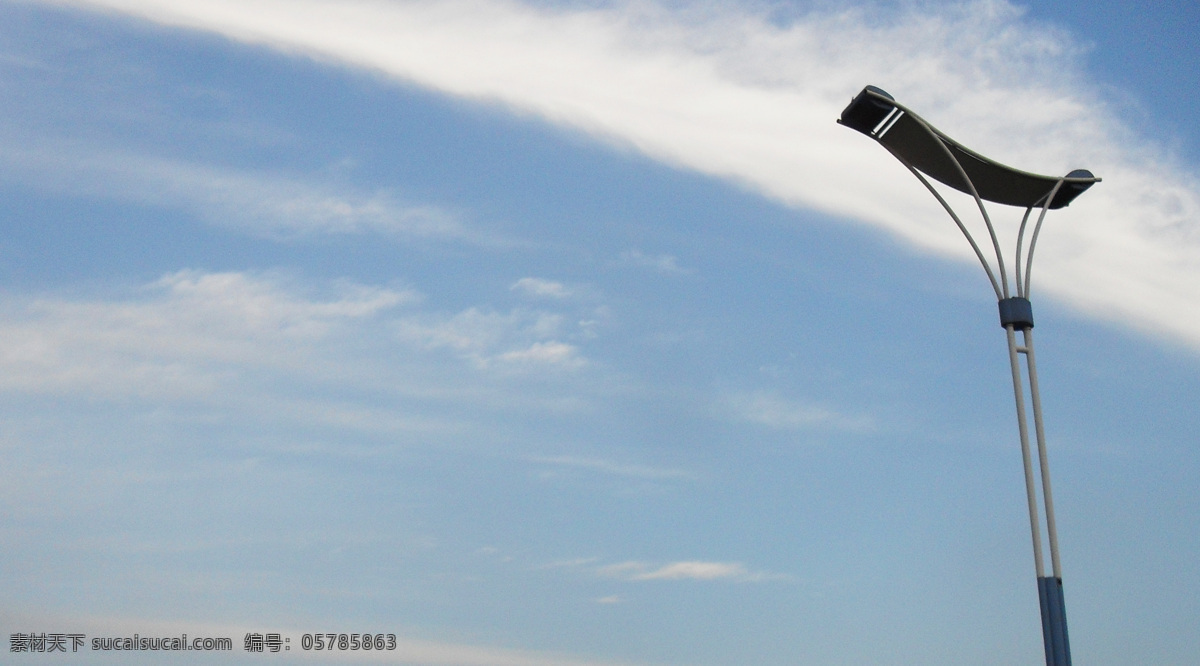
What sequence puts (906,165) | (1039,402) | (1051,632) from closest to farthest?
(1051,632) → (1039,402) → (906,165)

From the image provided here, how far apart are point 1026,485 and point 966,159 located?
6.43 m

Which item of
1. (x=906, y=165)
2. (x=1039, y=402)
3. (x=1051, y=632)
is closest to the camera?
(x=1051, y=632)

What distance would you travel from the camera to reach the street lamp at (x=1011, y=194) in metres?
20.3

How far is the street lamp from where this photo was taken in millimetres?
20328

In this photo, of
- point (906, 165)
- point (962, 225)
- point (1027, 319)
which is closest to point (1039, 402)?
point (1027, 319)

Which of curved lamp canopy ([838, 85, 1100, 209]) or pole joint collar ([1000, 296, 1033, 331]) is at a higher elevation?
curved lamp canopy ([838, 85, 1100, 209])

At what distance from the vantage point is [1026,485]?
68.0ft

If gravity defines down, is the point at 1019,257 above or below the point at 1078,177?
below

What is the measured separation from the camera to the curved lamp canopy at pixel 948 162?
21.7 m

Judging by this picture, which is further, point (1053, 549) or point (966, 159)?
point (966, 159)

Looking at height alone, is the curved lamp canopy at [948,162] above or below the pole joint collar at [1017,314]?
above

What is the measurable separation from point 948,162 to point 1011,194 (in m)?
1.64

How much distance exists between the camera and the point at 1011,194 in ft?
76.1

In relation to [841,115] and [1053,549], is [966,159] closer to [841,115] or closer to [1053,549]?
[841,115]
